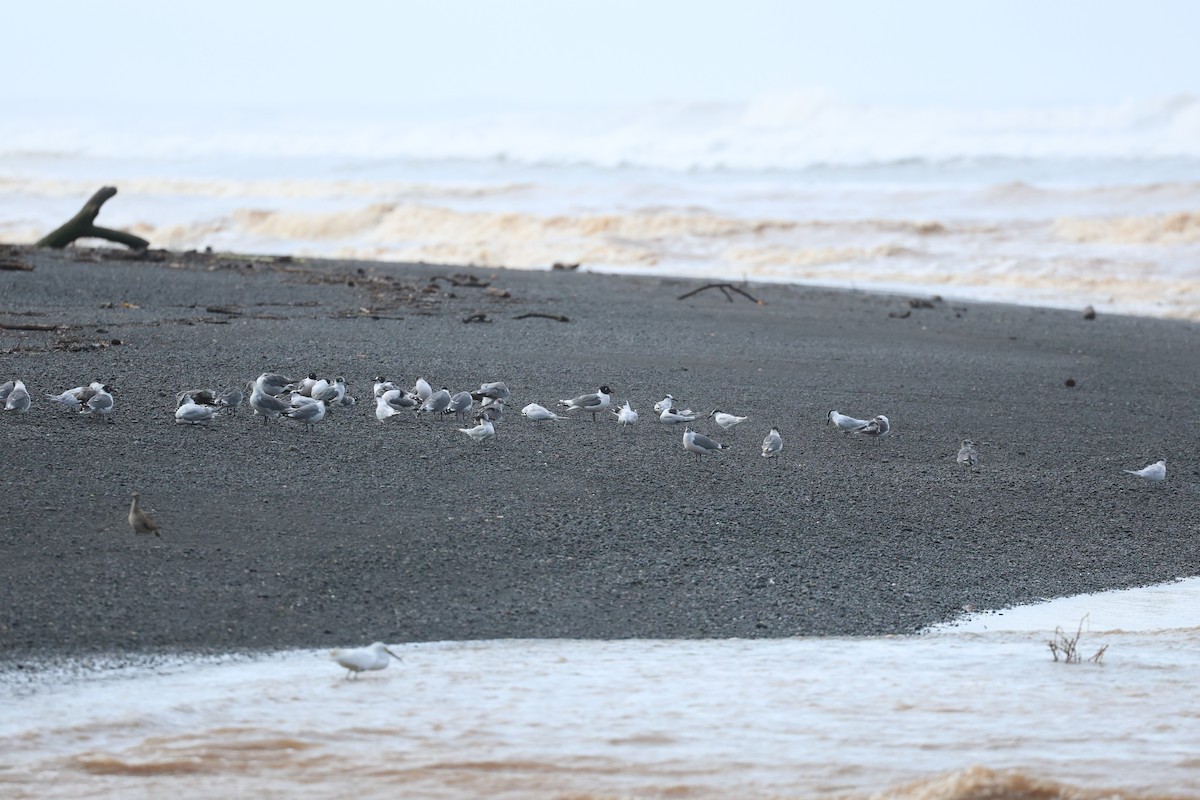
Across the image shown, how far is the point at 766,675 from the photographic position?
5.12m

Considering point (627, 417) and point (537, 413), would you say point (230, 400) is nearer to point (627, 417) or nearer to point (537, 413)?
point (537, 413)

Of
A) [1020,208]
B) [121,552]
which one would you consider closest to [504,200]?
[1020,208]

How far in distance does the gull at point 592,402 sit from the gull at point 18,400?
3.09 metres

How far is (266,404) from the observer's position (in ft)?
25.0

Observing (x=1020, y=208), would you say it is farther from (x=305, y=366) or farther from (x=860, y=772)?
(x=860, y=772)

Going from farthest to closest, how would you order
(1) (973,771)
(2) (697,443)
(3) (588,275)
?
(3) (588,275) < (2) (697,443) < (1) (973,771)

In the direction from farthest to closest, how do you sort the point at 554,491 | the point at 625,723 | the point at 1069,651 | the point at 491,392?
the point at 491,392
the point at 554,491
the point at 1069,651
the point at 625,723

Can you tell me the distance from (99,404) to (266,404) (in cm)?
89

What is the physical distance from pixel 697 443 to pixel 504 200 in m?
33.1

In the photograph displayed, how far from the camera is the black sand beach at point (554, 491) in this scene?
5484 millimetres

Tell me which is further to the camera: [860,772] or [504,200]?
[504,200]

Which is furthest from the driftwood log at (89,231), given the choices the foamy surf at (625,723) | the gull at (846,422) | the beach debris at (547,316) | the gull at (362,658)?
the gull at (362,658)

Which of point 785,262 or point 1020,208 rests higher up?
point 1020,208

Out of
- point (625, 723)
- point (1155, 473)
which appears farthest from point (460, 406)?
point (1155, 473)
